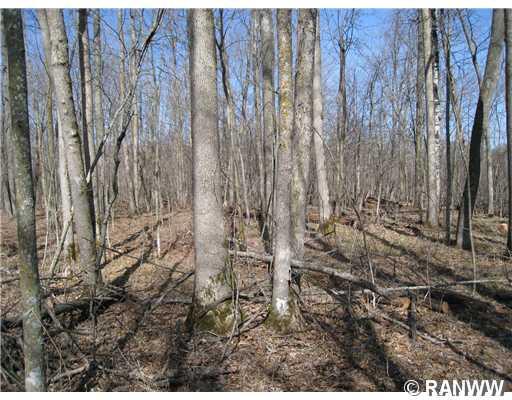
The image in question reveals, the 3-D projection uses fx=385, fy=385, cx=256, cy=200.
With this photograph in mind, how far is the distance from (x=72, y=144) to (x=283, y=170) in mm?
2997

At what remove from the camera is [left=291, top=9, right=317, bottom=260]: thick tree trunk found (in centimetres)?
516

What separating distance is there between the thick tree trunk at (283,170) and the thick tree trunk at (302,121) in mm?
980

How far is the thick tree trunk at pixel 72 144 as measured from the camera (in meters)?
5.06

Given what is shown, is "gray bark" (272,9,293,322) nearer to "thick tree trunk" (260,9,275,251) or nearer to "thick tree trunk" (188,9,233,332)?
"thick tree trunk" (188,9,233,332)

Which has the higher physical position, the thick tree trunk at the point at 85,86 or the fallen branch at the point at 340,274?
the thick tree trunk at the point at 85,86

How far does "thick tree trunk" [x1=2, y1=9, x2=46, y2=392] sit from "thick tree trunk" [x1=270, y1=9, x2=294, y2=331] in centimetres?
224

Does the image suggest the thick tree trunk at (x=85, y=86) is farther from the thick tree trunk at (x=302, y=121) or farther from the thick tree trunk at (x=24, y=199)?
the thick tree trunk at (x=24, y=199)

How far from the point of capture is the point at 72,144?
5.09 metres

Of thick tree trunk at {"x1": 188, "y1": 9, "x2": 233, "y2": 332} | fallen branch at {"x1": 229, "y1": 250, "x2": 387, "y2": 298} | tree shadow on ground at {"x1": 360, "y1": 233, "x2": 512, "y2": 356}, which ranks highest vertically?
thick tree trunk at {"x1": 188, "y1": 9, "x2": 233, "y2": 332}

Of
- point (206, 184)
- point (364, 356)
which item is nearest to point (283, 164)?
point (206, 184)

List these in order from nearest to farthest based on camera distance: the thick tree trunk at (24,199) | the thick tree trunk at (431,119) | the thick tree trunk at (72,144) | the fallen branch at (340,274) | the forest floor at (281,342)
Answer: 1. the thick tree trunk at (24,199)
2. the forest floor at (281,342)
3. the fallen branch at (340,274)
4. the thick tree trunk at (72,144)
5. the thick tree trunk at (431,119)

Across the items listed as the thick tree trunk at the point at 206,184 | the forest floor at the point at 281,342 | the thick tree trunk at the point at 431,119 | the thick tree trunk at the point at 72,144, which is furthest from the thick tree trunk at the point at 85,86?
the thick tree trunk at the point at 431,119

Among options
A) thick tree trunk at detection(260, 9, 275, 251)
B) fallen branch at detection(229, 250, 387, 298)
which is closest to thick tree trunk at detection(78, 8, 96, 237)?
fallen branch at detection(229, 250, 387, 298)

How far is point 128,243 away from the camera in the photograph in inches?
385
